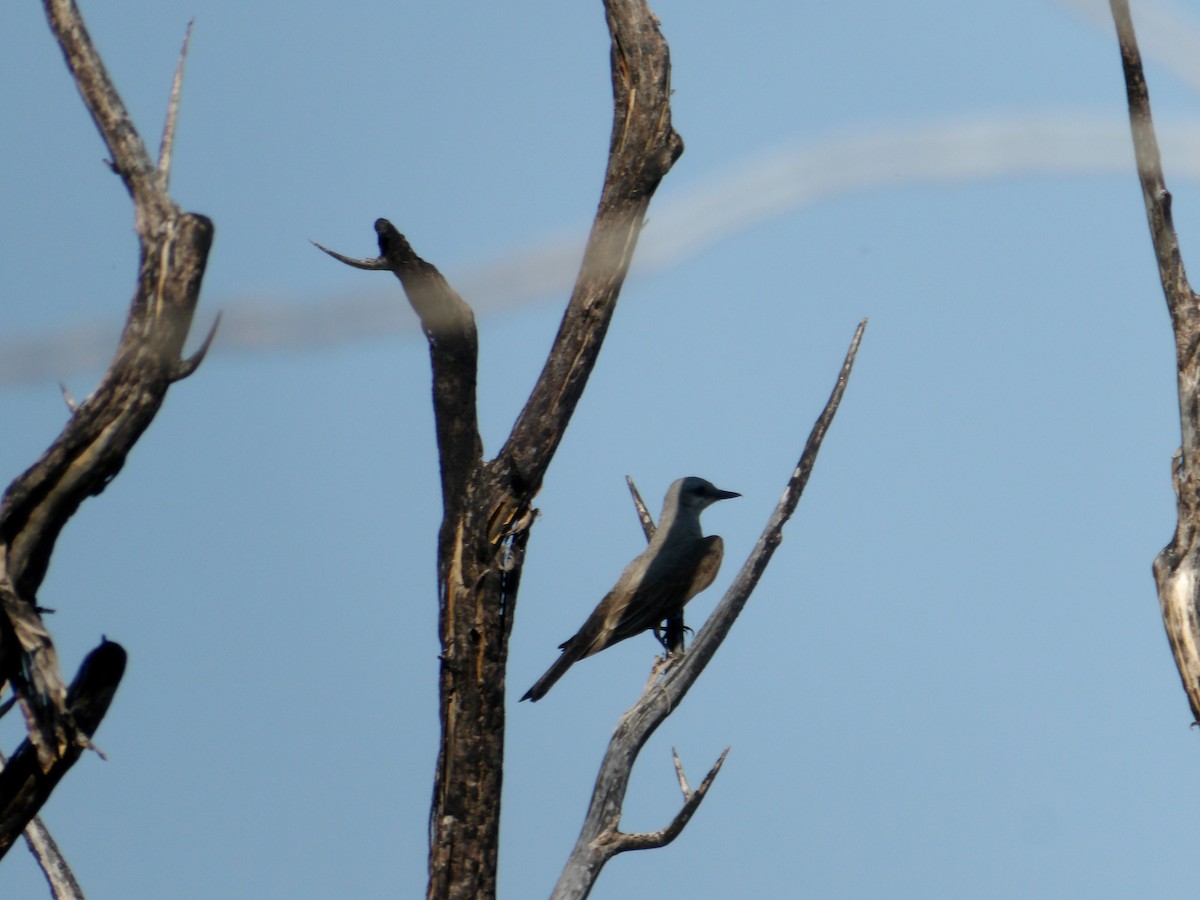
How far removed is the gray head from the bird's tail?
233 cm

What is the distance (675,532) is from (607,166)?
4.32 m

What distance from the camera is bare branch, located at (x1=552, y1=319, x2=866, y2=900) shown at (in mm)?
7660

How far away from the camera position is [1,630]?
5320 millimetres

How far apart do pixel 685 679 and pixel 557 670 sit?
1259 millimetres

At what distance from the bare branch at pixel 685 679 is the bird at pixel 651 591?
106cm

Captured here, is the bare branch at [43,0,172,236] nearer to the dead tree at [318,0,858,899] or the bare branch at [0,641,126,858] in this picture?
the dead tree at [318,0,858,899]

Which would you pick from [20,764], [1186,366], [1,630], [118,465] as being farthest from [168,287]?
[1186,366]

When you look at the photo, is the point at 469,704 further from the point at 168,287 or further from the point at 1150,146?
the point at 1150,146

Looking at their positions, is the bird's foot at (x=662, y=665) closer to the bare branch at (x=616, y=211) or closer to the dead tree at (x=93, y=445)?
the bare branch at (x=616, y=211)

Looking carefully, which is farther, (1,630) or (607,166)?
(607,166)

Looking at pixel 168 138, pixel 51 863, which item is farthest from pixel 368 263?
pixel 51 863

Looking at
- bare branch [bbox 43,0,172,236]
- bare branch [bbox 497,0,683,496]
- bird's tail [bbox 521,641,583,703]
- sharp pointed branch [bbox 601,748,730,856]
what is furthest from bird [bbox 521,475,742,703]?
bare branch [bbox 43,0,172,236]

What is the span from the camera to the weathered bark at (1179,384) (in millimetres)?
6469

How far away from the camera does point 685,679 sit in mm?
8008
